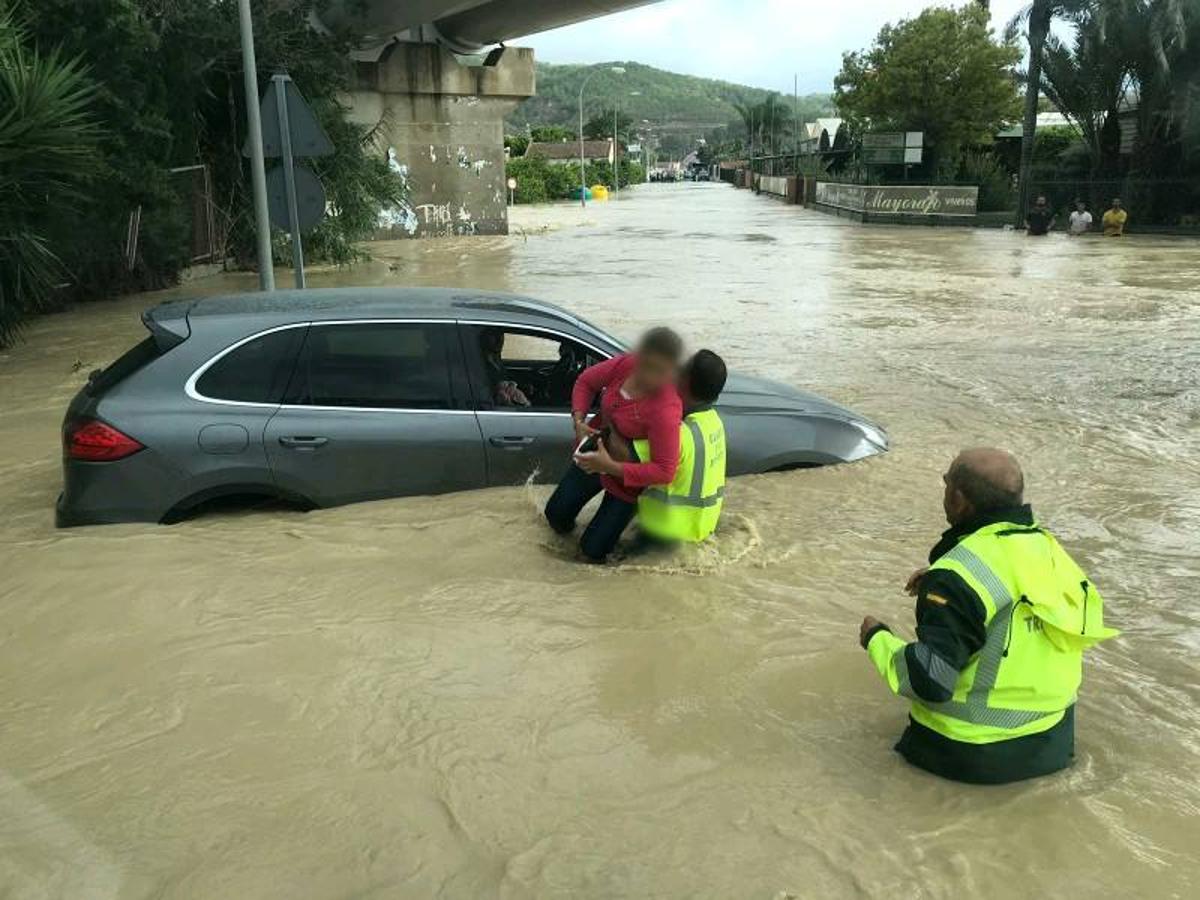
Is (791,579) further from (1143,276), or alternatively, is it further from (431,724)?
(1143,276)

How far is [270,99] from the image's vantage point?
28.9ft

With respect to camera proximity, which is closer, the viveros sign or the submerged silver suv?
the submerged silver suv

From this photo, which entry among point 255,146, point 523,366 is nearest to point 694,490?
point 523,366

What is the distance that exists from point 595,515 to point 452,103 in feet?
96.9

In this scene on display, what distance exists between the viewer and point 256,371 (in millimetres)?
5359

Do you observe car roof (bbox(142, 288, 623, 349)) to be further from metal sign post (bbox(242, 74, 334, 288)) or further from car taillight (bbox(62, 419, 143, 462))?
metal sign post (bbox(242, 74, 334, 288))

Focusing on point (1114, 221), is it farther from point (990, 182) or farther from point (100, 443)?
point (100, 443)

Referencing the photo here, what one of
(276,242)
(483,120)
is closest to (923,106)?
(483,120)

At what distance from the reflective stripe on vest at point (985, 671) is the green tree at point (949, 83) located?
141ft

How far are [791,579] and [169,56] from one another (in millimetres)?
16333

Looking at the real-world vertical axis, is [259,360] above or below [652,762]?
above

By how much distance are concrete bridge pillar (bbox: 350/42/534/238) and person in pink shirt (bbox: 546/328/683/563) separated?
2722 centimetres

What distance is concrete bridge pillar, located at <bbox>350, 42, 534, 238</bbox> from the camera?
30938mm

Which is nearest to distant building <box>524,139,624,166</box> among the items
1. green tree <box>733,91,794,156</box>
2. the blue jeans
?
green tree <box>733,91,794,156</box>
